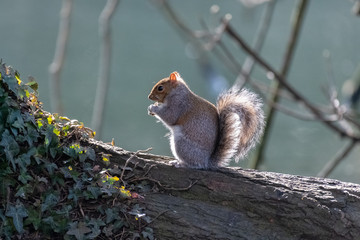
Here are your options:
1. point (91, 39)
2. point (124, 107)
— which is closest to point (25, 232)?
point (124, 107)

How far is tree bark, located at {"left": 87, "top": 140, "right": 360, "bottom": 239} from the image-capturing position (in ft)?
8.05

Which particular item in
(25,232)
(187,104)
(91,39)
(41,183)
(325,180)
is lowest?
(25,232)

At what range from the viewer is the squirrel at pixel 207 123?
9.32ft

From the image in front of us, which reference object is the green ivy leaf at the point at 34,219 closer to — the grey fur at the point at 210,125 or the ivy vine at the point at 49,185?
the ivy vine at the point at 49,185

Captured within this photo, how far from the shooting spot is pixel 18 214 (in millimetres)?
2197

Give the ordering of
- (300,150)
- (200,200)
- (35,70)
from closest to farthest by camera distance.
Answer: (200,200) → (35,70) → (300,150)

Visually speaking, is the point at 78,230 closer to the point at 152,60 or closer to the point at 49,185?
the point at 49,185

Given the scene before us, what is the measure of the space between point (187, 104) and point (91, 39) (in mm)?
6635

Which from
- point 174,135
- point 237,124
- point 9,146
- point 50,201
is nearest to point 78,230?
point 50,201

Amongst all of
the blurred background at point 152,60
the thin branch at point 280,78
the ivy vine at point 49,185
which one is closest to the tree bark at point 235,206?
the ivy vine at point 49,185

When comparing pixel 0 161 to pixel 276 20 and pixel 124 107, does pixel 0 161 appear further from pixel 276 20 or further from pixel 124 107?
pixel 276 20

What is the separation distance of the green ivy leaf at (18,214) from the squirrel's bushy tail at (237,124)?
1.02 metres

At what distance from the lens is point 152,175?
2.60 m

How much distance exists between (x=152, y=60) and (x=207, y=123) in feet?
19.9
